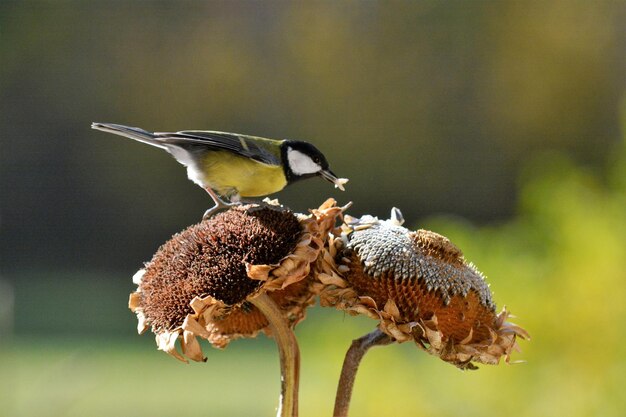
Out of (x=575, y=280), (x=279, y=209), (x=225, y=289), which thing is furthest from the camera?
(x=575, y=280)

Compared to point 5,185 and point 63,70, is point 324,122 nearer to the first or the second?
point 63,70

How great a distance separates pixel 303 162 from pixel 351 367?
478 mm

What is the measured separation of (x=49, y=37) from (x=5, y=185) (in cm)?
118

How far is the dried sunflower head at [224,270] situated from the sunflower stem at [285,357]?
4cm

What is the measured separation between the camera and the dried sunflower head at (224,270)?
3.60 ft

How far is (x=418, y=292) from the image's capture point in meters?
1.13

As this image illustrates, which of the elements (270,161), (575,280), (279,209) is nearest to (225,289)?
(279,209)

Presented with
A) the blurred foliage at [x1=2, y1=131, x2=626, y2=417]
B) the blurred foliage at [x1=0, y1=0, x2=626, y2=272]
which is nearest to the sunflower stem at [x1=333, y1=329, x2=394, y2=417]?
the blurred foliage at [x1=2, y1=131, x2=626, y2=417]

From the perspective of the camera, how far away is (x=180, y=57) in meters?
6.62

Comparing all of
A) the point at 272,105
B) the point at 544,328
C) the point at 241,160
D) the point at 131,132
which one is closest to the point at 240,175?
the point at 241,160

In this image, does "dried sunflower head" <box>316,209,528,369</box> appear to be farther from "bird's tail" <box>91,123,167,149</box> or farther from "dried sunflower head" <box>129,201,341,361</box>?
"bird's tail" <box>91,123,167,149</box>

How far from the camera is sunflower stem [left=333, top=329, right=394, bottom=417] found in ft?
3.76

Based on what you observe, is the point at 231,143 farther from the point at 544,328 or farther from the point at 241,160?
the point at 544,328

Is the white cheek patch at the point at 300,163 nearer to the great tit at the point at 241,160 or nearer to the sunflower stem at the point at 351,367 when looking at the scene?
the great tit at the point at 241,160
